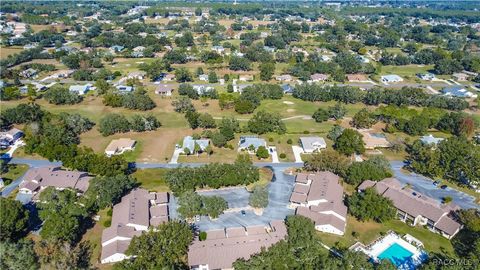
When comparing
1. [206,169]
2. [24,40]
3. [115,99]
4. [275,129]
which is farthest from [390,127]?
[24,40]

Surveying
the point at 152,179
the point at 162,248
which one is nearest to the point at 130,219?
the point at 162,248

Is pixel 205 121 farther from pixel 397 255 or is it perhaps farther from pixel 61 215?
pixel 397 255

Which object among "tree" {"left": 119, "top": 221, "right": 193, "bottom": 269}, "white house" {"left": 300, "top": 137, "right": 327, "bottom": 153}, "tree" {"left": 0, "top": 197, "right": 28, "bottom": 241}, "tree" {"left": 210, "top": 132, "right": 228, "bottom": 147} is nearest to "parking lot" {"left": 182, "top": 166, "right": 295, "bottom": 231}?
"tree" {"left": 119, "top": 221, "right": 193, "bottom": 269}

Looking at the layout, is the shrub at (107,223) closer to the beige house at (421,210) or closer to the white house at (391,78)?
the beige house at (421,210)

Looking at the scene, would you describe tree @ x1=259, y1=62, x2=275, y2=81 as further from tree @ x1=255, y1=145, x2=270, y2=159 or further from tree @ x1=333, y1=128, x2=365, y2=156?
tree @ x1=255, y1=145, x2=270, y2=159

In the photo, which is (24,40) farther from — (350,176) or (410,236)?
(410,236)

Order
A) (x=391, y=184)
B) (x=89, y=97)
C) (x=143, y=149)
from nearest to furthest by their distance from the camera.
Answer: (x=391, y=184) → (x=143, y=149) → (x=89, y=97)
